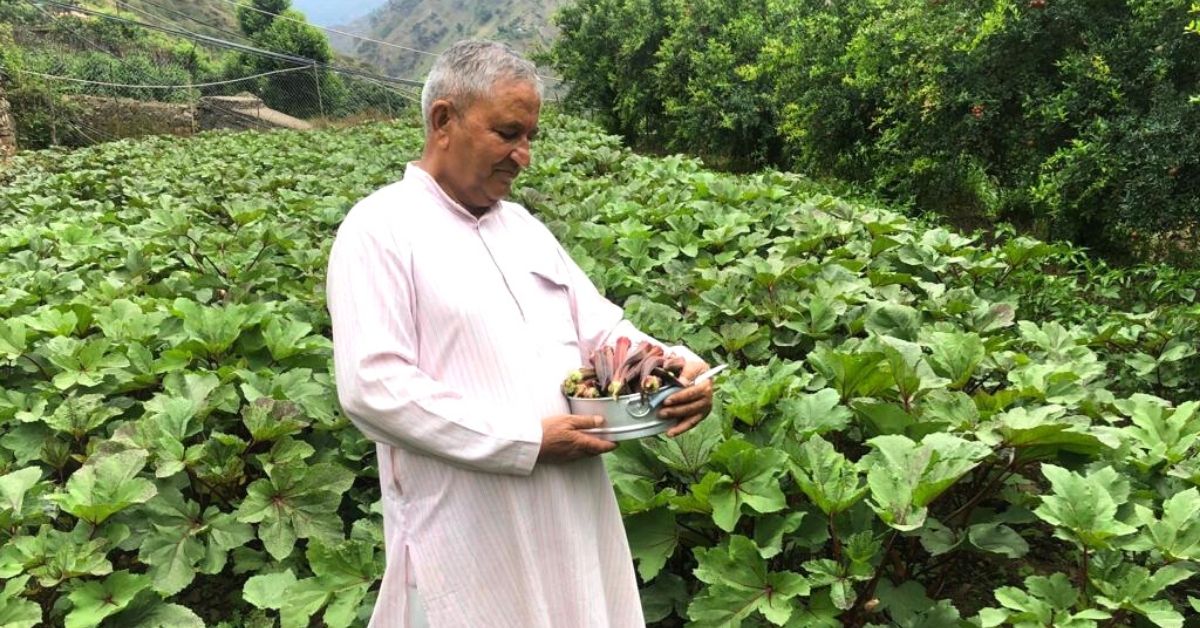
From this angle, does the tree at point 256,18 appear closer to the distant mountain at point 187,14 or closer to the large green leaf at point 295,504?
the distant mountain at point 187,14

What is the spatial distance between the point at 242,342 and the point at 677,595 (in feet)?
6.48

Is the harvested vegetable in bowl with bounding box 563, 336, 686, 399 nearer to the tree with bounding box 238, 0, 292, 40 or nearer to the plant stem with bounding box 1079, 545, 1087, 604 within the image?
the plant stem with bounding box 1079, 545, 1087, 604

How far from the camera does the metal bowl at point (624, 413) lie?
56.7 inches

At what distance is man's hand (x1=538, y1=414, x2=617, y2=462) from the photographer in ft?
4.60

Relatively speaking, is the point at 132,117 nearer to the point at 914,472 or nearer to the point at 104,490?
the point at 104,490

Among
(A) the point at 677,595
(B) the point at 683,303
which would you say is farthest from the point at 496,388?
(B) the point at 683,303

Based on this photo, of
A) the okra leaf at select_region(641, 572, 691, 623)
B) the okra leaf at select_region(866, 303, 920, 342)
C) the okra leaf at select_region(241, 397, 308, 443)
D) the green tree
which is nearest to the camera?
the okra leaf at select_region(641, 572, 691, 623)

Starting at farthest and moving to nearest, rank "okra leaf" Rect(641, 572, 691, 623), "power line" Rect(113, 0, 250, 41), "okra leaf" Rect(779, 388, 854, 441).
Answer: "power line" Rect(113, 0, 250, 41) → "okra leaf" Rect(779, 388, 854, 441) → "okra leaf" Rect(641, 572, 691, 623)

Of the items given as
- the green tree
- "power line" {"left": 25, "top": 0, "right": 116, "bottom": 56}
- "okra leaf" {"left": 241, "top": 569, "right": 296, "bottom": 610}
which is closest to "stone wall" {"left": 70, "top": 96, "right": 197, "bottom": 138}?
the green tree

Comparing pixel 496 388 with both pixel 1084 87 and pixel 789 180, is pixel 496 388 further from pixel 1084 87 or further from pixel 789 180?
pixel 1084 87

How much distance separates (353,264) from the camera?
1401 mm

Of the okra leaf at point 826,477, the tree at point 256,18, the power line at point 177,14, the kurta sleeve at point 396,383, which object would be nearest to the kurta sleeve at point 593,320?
the kurta sleeve at point 396,383

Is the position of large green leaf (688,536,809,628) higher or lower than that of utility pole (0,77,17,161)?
higher

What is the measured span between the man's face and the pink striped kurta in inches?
2.3
